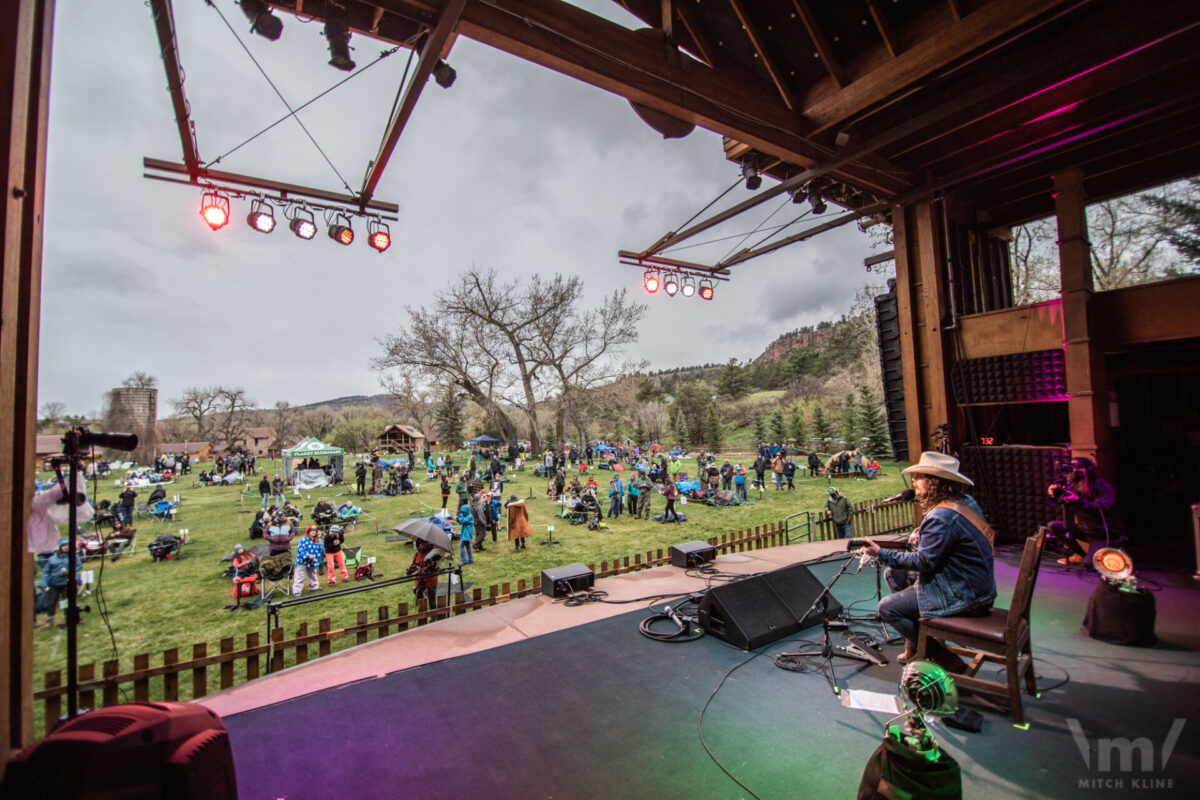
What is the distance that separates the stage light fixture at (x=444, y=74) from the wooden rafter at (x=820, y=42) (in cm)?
350

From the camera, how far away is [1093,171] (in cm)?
815

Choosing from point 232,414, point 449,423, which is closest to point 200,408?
point 232,414

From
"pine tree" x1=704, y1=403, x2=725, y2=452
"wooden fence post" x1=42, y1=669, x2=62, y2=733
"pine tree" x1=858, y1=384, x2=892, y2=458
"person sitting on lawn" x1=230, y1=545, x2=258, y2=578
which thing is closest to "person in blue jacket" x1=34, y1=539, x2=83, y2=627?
"person sitting on lawn" x1=230, y1=545, x2=258, y2=578

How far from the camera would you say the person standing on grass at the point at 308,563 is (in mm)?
8672

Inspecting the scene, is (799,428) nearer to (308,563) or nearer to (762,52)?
(308,563)

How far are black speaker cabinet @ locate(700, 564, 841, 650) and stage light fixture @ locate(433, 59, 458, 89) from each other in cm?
503

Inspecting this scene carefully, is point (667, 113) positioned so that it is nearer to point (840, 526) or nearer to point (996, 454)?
point (996, 454)

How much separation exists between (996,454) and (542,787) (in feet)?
27.8

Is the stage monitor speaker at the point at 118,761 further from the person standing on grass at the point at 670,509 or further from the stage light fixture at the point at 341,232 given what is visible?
the person standing on grass at the point at 670,509

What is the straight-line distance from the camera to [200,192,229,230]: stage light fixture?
193 inches

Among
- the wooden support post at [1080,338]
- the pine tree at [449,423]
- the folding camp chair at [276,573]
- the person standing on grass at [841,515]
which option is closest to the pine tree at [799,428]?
the person standing on grass at [841,515]

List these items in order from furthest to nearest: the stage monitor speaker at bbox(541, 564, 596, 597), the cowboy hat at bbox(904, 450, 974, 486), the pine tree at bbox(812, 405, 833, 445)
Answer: the pine tree at bbox(812, 405, 833, 445)
the stage monitor speaker at bbox(541, 564, 596, 597)
the cowboy hat at bbox(904, 450, 974, 486)

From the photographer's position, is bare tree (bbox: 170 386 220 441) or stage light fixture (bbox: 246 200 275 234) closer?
stage light fixture (bbox: 246 200 275 234)

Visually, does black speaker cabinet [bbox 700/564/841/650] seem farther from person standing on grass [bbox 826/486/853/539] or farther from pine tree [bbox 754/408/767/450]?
pine tree [bbox 754/408/767/450]
